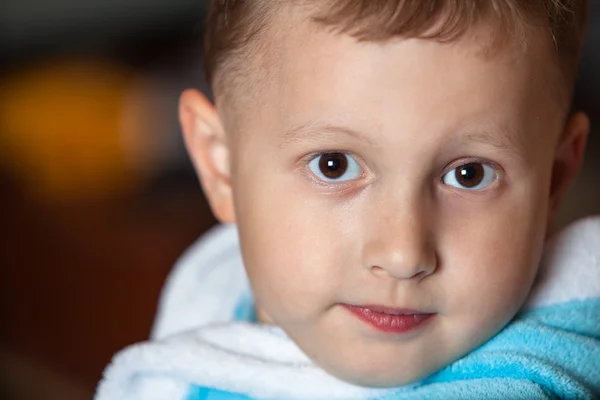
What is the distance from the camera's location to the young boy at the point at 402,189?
75 centimetres

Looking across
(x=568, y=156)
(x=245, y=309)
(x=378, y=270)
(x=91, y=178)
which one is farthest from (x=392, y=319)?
(x=91, y=178)

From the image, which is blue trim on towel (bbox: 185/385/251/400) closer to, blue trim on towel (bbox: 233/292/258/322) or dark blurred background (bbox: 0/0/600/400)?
blue trim on towel (bbox: 233/292/258/322)

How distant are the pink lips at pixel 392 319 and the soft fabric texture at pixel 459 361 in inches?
3.1

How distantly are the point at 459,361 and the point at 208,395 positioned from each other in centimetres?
27

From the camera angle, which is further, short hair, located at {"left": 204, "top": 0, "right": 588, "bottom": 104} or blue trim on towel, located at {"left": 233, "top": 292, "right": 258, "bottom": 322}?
blue trim on towel, located at {"left": 233, "top": 292, "right": 258, "bottom": 322}

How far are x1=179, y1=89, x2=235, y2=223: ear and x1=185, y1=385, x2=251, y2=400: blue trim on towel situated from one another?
0.62ft

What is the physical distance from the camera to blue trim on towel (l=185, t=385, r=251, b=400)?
933 millimetres

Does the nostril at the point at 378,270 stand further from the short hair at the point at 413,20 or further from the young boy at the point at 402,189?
the short hair at the point at 413,20

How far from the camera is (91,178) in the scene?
8.23ft

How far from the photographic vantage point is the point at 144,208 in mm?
2445

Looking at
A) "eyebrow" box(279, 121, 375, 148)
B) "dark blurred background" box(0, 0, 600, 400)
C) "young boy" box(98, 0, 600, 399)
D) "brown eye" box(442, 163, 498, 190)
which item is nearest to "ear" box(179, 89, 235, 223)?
"young boy" box(98, 0, 600, 399)

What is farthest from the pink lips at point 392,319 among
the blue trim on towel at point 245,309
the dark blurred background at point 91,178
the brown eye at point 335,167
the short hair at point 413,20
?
the dark blurred background at point 91,178

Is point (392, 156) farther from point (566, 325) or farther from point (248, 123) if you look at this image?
point (566, 325)

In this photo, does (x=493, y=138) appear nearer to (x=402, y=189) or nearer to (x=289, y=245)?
(x=402, y=189)
